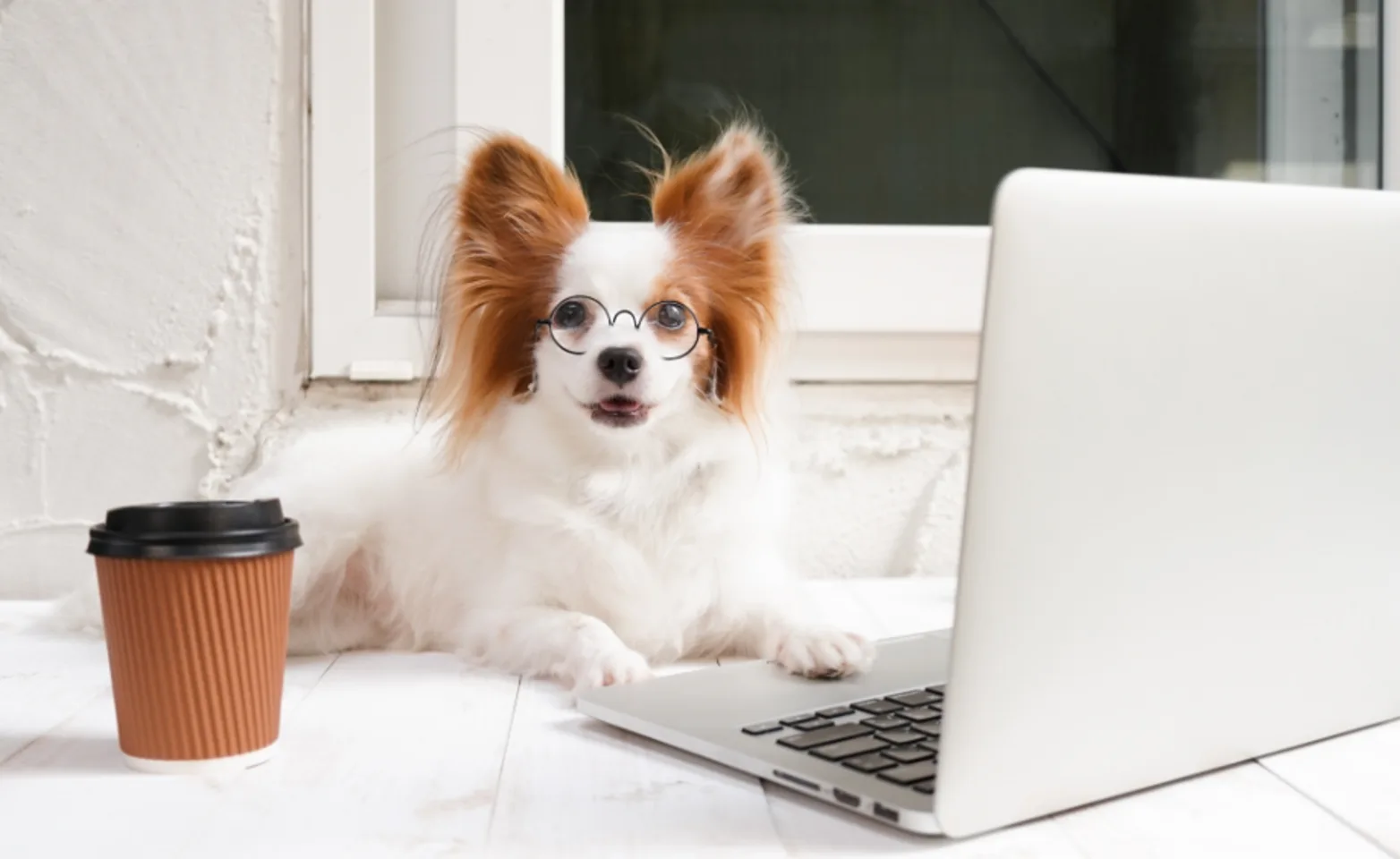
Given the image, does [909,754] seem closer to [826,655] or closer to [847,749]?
[847,749]

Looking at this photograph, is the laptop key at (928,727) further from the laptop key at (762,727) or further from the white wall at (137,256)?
the white wall at (137,256)

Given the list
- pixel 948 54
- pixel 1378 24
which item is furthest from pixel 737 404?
pixel 1378 24

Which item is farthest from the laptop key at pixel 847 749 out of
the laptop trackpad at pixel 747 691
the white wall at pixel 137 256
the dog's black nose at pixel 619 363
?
the white wall at pixel 137 256

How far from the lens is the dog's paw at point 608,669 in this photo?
114 centimetres

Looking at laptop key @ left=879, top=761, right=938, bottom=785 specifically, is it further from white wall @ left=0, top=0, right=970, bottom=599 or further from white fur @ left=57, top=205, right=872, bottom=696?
white wall @ left=0, top=0, right=970, bottom=599

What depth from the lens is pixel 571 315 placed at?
1.29 metres

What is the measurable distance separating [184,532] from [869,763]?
0.48 metres

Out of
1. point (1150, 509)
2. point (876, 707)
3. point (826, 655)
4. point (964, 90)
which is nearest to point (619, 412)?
point (826, 655)

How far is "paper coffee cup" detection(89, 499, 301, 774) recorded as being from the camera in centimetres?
83

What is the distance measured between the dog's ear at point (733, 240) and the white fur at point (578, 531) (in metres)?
0.04

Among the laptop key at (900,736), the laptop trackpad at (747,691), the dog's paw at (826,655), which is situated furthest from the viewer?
the dog's paw at (826,655)

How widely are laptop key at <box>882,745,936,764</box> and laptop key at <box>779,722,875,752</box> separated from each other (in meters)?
0.05

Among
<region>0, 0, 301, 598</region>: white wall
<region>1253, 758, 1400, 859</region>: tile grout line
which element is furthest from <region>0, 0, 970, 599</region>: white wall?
<region>1253, 758, 1400, 859</region>: tile grout line

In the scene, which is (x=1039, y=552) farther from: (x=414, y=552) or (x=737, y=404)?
(x=414, y=552)
